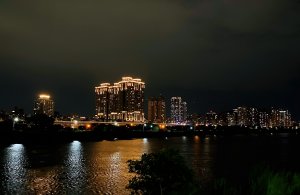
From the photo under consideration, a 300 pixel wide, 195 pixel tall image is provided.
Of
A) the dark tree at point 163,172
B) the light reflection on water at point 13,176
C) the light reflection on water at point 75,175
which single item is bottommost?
the light reflection on water at point 75,175

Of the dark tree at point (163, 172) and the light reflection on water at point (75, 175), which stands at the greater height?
the dark tree at point (163, 172)

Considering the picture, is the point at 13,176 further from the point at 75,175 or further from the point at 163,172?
the point at 163,172

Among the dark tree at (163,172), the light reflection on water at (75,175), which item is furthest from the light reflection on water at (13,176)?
the dark tree at (163,172)

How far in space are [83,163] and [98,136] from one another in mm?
87129

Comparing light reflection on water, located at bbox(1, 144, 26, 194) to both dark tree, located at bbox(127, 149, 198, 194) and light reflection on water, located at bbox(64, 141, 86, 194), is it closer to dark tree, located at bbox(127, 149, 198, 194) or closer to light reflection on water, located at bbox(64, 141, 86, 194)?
light reflection on water, located at bbox(64, 141, 86, 194)

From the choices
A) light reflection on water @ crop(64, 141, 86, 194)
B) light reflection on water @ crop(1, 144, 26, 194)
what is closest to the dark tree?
light reflection on water @ crop(64, 141, 86, 194)

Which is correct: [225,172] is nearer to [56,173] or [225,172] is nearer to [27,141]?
[56,173]

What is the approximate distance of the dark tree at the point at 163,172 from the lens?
42.4ft

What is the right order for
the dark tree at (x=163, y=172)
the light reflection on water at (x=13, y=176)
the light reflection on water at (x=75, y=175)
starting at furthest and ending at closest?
the light reflection on water at (x=75, y=175) → the light reflection on water at (x=13, y=176) → the dark tree at (x=163, y=172)

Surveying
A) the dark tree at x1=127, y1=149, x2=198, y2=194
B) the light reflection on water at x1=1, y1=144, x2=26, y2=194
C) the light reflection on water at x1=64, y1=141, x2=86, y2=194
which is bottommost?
the light reflection on water at x1=64, y1=141, x2=86, y2=194

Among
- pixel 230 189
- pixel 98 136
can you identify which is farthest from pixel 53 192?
pixel 98 136

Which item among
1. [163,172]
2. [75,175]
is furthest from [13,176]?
[163,172]

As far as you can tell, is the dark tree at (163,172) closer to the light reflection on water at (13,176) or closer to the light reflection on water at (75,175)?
the light reflection on water at (75,175)

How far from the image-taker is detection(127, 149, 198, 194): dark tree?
509 inches
